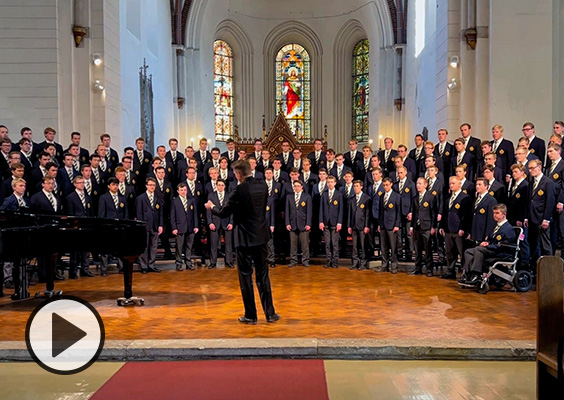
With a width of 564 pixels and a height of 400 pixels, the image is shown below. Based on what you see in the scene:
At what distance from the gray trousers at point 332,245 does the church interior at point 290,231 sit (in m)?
0.07

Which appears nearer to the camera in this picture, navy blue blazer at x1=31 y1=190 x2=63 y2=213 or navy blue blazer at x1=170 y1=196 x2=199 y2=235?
navy blue blazer at x1=31 y1=190 x2=63 y2=213

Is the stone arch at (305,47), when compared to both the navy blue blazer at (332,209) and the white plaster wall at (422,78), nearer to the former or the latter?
the white plaster wall at (422,78)

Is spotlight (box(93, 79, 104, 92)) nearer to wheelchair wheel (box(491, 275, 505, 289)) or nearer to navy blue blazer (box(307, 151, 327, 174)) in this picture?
navy blue blazer (box(307, 151, 327, 174))

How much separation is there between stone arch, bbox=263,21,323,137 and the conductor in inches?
730

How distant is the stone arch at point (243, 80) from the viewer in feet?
79.7

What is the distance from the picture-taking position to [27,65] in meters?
→ 12.7

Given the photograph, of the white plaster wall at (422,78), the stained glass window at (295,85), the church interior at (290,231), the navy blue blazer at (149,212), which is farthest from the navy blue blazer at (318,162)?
the stained glass window at (295,85)

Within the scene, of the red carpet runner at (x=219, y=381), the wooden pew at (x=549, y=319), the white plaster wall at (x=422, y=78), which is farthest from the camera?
the white plaster wall at (x=422, y=78)

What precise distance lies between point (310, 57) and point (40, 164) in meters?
17.0

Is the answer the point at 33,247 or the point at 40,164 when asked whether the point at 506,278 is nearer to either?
the point at 33,247

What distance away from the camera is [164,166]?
37.3ft

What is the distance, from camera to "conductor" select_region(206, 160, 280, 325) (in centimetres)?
626

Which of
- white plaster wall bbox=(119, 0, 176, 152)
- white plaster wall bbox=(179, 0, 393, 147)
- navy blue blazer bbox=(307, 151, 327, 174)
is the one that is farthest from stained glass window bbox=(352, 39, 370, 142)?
navy blue blazer bbox=(307, 151, 327, 174)

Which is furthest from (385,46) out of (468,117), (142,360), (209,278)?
(142,360)
